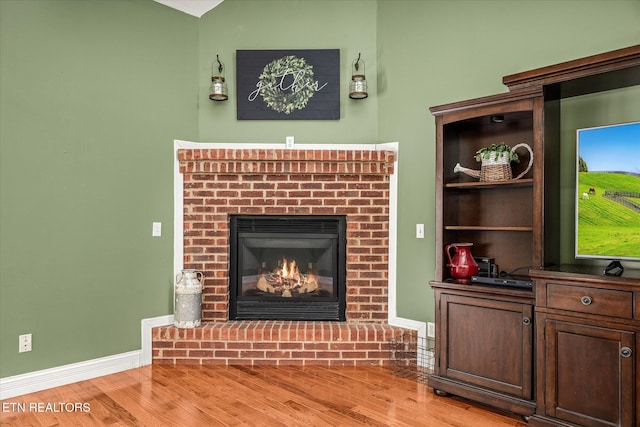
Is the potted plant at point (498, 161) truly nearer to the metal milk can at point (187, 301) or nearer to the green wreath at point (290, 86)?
the green wreath at point (290, 86)

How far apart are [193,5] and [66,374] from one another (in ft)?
9.58

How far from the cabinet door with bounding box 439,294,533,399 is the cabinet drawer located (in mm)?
186

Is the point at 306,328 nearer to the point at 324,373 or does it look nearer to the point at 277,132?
the point at 324,373

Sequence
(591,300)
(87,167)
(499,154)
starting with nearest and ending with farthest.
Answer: (591,300), (499,154), (87,167)

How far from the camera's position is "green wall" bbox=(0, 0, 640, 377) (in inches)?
113

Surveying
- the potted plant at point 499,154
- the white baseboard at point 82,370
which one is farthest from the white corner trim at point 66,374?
the potted plant at point 499,154

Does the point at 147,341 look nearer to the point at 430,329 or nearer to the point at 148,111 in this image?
the point at 148,111

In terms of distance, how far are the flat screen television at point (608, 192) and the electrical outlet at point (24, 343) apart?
339cm

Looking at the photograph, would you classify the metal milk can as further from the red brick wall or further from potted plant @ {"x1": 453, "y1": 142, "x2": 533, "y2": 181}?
potted plant @ {"x1": 453, "y1": 142, "x2": 533, "y2": 181}

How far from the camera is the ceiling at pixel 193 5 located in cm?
364

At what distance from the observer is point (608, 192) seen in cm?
247

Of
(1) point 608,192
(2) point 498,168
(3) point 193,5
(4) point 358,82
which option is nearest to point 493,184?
(2) point 498,168

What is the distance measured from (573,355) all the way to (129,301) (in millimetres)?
2926
